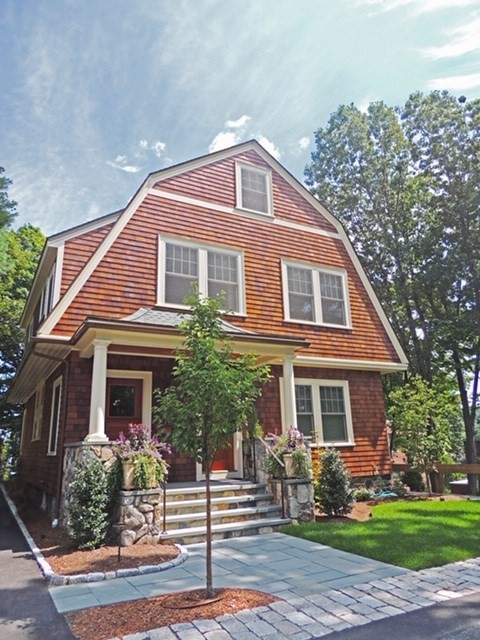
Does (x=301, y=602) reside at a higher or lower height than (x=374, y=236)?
lower

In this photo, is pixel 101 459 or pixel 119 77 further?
pixel 119 77

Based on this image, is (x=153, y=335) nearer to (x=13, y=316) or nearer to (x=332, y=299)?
A: (x=332, y=299)

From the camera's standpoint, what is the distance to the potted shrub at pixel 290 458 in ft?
25.1

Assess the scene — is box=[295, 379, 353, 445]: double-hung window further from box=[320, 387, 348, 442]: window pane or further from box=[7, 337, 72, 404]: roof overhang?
box=[7, 337, 72, 404]: roof overhang

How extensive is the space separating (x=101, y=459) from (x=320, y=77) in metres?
9.20

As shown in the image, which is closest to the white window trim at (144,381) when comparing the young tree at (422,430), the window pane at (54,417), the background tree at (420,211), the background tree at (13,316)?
the window pane at (54,417)

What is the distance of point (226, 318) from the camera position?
9.88 metres

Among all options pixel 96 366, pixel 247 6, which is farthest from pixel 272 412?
pixel 247 6

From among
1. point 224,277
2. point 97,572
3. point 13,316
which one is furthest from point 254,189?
point 13,316

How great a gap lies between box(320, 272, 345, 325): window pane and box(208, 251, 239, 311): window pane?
104 inches

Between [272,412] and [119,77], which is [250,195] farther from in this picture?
[272,412]

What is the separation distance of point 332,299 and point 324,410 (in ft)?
9.89

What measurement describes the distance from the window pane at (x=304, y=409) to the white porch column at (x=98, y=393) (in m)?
Result: 5.11

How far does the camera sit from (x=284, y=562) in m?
5.21
